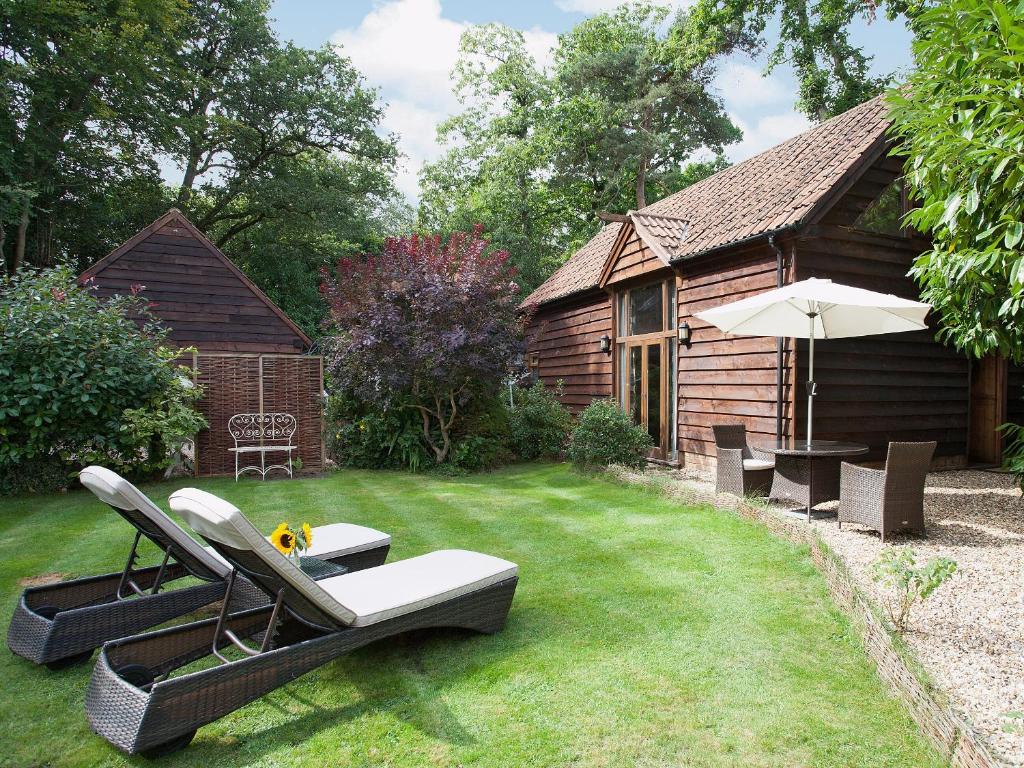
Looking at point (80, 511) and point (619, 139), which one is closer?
point (80, 511)

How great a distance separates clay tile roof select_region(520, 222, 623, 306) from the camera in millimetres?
12706

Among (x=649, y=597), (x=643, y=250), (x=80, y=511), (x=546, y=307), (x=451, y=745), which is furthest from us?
(x=546, y=307)

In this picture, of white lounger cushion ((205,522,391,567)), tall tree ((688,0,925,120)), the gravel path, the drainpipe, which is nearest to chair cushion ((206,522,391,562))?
white lounger cushion ((205,522,391,567))

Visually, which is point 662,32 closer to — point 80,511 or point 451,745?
point 80,511

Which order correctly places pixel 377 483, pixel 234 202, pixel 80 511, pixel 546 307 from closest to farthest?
1. pixel 80 511
2. pixel 377 483
3. pixel 546 307
4. pixel 234 202

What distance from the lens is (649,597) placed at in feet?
13.4

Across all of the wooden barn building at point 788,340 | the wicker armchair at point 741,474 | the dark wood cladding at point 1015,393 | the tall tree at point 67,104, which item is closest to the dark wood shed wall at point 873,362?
the wooden barn building at point 788,340

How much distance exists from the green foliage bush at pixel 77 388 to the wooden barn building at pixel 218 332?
73cm

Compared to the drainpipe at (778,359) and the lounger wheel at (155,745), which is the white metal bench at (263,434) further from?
the drainpipe at (778,359)

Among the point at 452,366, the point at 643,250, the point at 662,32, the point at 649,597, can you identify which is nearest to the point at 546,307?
the point at 643,250

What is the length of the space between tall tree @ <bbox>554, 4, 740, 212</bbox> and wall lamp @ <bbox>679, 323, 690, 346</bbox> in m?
14.6

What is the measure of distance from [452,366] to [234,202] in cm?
1810

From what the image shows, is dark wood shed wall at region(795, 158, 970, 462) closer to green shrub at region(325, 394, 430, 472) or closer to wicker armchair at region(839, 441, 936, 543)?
wicker armchair at region(839, 441, 936, 543)

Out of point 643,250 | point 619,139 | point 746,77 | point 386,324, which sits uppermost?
point 746,77
